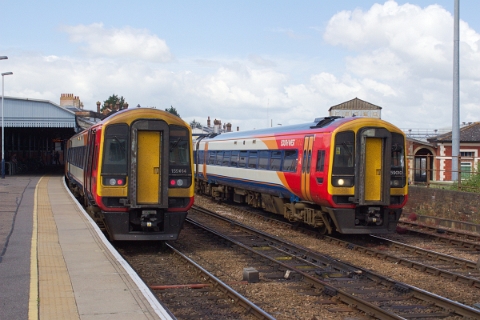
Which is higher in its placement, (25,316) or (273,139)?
(273,139)

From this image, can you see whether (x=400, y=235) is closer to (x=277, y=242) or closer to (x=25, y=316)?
(x=277, y=242)

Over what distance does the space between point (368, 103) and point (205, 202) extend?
81.9 ft

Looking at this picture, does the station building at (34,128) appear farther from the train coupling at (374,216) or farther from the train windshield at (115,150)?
the train coupling at (374,216)

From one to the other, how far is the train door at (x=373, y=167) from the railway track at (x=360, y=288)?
85.7 inches

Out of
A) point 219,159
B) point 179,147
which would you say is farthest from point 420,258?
point 219,159

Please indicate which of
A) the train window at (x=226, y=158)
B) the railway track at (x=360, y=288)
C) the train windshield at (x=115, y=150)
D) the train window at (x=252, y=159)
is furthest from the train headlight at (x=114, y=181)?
the train window at (x=226, y=158)

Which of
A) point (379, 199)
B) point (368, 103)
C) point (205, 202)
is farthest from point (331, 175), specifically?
point (368, 103)

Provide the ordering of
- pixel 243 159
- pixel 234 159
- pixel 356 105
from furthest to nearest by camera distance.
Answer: pixel 356 105
pixel 234 159
pixel 243 159

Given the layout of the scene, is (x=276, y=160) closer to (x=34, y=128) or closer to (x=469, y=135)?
(x=469, y=135)

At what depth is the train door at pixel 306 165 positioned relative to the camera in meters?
14.8

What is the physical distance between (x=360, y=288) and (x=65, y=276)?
4.63 m

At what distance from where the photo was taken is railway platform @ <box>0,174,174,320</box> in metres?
7.06

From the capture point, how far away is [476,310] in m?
7.88

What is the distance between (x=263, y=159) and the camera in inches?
742
